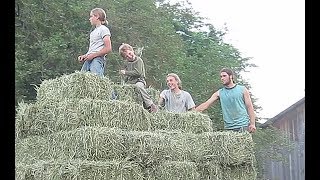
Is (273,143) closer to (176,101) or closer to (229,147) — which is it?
Answer: (176,101)

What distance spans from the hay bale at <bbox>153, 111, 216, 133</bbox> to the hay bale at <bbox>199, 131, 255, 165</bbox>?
12cm

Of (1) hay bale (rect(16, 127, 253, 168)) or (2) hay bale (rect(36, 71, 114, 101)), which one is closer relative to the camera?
(1) hay bale (rect(16, 127, 253, 168))

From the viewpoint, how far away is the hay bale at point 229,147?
318cm

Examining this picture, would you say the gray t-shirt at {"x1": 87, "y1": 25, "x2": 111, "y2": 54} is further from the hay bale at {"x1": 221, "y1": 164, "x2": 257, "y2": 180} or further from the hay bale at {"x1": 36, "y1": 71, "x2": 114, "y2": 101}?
the hay bale at {"x1": 221, "y1": 164, "x2": 257, "y2": 180}

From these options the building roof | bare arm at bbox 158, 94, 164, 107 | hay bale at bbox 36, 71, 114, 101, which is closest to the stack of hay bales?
hay bale at bbox 36, 71, 114, 101

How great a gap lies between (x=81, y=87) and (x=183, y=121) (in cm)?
73

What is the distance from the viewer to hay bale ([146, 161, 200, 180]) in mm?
2746

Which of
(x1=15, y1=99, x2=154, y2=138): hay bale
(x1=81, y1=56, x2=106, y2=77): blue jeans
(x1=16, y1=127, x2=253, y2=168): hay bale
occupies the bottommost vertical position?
(x1=16, y1=127, x2=253, y2=168): hay bale

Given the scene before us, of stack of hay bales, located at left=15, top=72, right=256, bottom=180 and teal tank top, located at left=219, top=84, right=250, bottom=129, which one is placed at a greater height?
teal tank top, located at left=219, top=84, right=250, bottom=129

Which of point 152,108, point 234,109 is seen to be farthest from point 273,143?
point 152,108

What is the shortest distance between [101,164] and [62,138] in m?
0.28

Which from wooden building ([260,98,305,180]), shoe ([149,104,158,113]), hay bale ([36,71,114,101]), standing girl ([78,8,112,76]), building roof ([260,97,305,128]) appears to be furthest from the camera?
building roof ([260,97,305,128])
